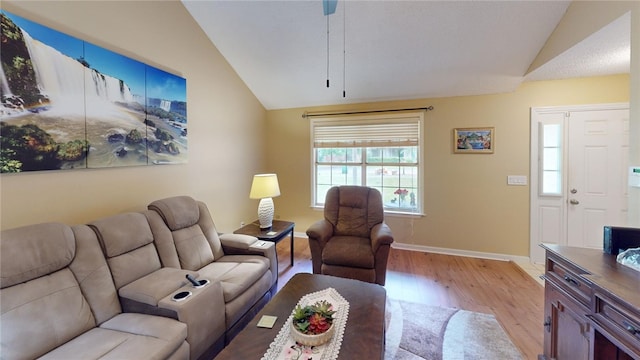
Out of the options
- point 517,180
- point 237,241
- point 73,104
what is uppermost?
point 73,104

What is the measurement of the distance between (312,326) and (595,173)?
392 centimetres

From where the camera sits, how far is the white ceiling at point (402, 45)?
7.88 ft

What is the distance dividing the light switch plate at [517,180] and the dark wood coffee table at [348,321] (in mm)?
2802

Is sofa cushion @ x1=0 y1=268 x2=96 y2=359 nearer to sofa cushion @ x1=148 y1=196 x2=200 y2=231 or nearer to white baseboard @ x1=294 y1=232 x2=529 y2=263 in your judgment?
sofa cushion @ x1=148 y1=196 x2=200 y2=231

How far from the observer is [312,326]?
1.23m

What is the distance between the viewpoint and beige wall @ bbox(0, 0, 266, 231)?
165 centimetres

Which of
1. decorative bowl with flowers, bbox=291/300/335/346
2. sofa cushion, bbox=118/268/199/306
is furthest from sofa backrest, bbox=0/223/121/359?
decorative bowl with flowers, bbox=291/300/335/346

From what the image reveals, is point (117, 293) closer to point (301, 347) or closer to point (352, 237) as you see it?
point (301, 347)

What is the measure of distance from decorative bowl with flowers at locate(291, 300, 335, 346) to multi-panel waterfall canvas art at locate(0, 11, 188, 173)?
1923 millimetres

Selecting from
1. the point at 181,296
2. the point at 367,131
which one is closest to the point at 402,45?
the point at 367,131

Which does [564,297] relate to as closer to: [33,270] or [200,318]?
[200,318]

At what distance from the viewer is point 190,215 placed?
2.30 meters

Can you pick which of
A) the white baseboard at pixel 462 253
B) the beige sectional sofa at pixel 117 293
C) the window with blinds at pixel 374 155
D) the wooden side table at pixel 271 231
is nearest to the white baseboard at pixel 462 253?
the white baseboard at pixel 462 253

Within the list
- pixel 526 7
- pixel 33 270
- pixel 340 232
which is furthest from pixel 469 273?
pixel 33 270
